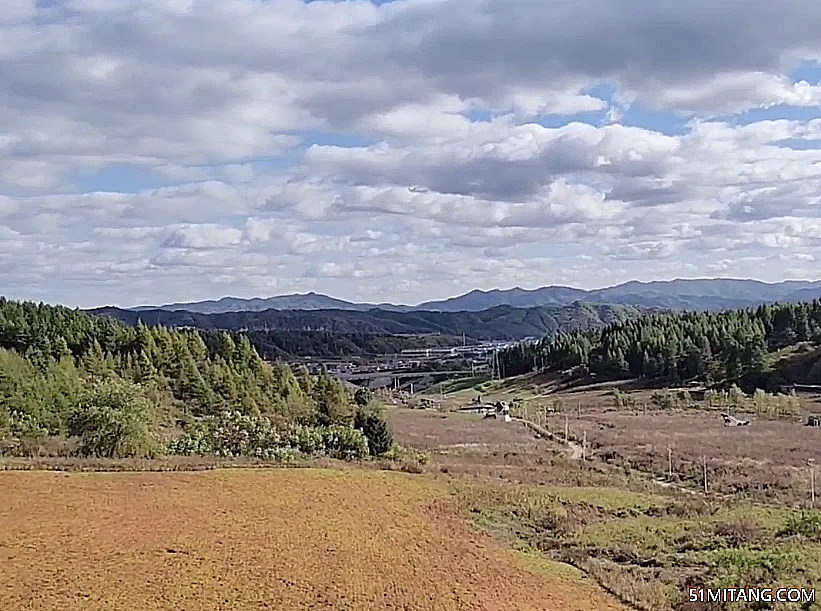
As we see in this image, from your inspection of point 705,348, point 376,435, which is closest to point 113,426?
point 376,435

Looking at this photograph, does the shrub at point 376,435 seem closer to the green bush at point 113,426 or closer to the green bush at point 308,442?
the green bush at point 308,442

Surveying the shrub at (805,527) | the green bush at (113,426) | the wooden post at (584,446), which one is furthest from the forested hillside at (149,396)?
the shrub at (805,527)

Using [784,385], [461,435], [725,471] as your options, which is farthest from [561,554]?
[784,385]

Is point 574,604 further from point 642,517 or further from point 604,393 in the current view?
point 604,393

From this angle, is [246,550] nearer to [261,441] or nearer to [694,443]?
[261,441]

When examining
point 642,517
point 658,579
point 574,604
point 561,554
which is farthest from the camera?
point 642,517

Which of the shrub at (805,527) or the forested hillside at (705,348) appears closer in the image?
the shrub at (805,527)
